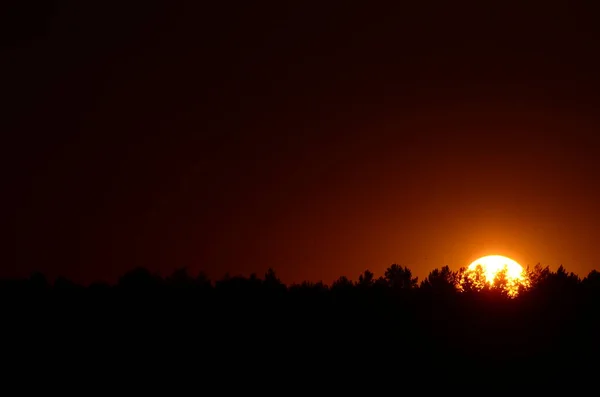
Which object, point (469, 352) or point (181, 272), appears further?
point (181, 272)

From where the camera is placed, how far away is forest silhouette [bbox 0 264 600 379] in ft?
103

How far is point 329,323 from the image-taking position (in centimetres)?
3400

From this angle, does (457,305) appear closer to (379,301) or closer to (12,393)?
(379,301)

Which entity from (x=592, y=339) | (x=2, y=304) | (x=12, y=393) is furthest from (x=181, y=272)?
(x=592, y=339)

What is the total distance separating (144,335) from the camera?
33.2 metres

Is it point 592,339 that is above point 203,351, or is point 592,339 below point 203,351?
above

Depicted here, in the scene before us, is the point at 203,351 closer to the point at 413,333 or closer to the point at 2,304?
the point at 413,333

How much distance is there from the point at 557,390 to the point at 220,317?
1329cm

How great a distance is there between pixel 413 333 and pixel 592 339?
21.9 ft

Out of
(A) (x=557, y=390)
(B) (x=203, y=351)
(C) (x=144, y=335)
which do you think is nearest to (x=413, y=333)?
(A) (x=557, y=390)

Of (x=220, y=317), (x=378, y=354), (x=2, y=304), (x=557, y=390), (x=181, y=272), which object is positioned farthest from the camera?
(x=181, y=272)

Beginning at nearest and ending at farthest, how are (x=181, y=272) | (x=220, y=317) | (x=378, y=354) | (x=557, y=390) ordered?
(x=557, y=390) < (x=378, y=354) < (x=220, y=317) < (x=181, y=272)

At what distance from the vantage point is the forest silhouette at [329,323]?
3141 centimetres

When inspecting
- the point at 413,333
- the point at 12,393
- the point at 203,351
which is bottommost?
the point at 12,393
